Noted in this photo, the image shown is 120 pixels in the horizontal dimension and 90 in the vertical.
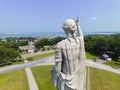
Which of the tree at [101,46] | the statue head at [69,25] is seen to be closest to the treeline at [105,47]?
the tree at [101,46]

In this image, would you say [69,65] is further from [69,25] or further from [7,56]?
[7,56]

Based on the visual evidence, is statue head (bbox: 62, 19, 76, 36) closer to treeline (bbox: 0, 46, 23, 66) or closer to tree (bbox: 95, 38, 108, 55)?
treeline (bbox: 0, 46, 23, 66)

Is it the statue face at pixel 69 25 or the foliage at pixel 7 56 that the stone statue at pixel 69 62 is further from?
the foliage at pixel 7 56

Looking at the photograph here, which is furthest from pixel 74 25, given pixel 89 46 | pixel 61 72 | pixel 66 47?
pixel 89 46

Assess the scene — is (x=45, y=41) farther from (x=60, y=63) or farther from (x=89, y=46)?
(x=60, y=63)

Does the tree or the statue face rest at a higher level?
the statue face

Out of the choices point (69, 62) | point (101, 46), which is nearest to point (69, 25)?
point (69, 62)

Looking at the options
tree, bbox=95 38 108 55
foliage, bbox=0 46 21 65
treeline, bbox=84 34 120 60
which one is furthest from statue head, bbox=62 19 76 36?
tree, bbox=95 38 108 55
